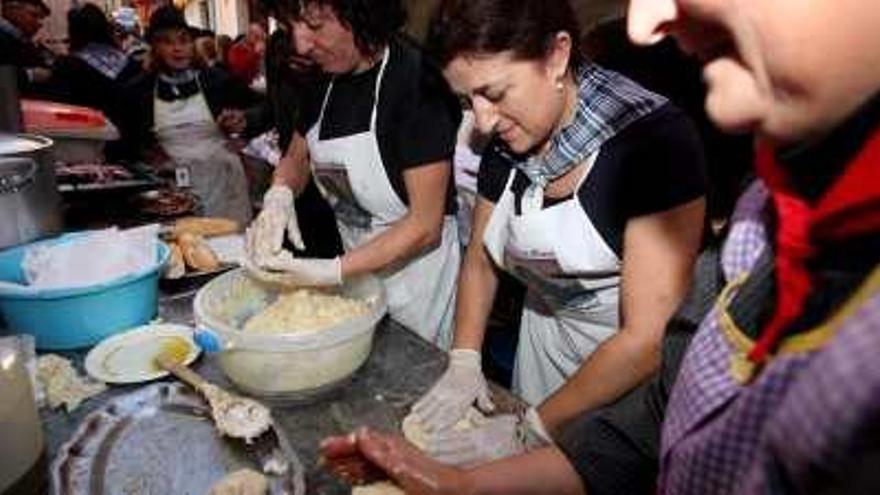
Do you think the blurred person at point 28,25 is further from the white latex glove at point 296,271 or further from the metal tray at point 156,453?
the metal tray at point 156,453

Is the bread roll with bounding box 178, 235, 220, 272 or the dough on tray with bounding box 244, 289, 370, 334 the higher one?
the dough on tray with bounding box 244, 289, 370, 334

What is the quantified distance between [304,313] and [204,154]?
324 cm

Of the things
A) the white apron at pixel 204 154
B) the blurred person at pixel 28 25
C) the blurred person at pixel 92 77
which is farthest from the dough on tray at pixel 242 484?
the blurred person at pixel 28 25

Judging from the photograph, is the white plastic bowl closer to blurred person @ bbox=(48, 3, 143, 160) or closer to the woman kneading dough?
the woman kneading dough

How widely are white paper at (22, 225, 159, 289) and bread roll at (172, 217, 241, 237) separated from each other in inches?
19.3

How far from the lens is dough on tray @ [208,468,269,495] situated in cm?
114

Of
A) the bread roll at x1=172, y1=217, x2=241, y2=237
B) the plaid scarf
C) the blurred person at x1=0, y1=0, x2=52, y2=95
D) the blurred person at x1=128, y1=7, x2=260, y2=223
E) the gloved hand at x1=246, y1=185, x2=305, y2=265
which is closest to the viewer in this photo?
the plaid scarf

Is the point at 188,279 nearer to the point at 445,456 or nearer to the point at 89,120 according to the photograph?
the point at 445,456

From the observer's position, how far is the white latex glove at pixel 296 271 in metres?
1.84

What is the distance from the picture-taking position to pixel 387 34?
2.22 meters

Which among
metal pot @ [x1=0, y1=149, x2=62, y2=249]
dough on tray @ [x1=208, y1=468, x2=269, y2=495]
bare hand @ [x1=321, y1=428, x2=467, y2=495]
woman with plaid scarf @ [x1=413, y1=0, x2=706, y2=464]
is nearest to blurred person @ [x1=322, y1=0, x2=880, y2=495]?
bare hand @ [x1=321, y1=428, x2=467, y2=495]

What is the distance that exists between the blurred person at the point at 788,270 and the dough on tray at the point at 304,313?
818 mm

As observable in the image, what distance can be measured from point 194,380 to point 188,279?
0.66 m

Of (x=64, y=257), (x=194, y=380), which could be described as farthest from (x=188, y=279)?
(x=194, y=380)
